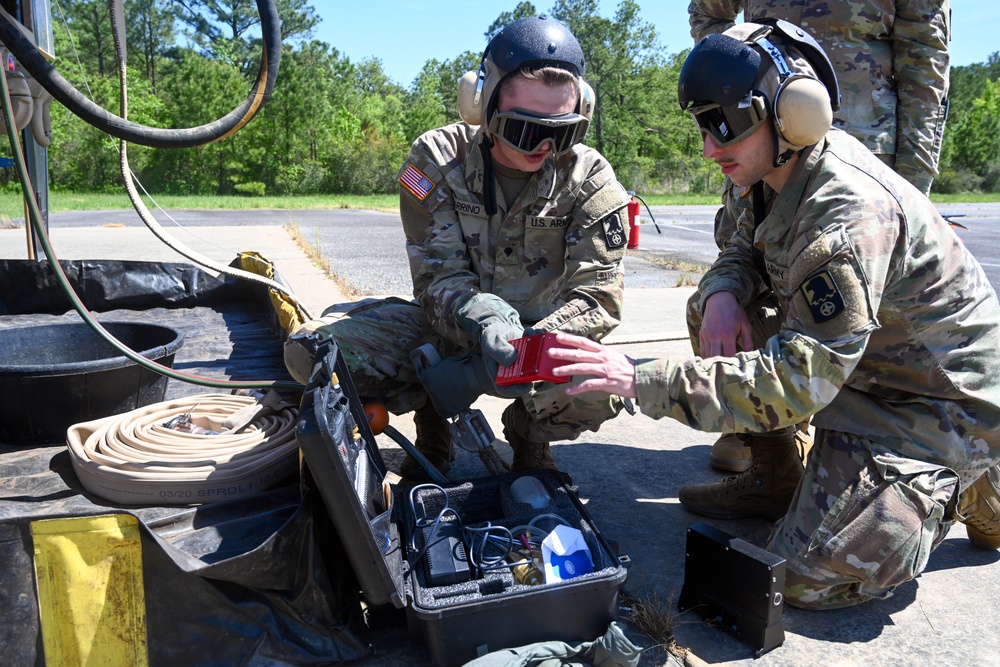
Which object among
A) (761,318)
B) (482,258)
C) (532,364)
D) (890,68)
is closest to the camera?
(532,364)

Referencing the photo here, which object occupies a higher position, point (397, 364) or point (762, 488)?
point (397, 364)

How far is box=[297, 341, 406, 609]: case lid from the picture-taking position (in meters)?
1.73

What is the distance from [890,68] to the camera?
140 inches

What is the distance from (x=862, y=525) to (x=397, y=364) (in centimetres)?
171

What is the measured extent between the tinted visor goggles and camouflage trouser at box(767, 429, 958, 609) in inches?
37.2

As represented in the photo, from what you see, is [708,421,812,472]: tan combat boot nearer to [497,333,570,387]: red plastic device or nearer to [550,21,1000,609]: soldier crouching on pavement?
[550,21,1000,609]: soldier crouching on pavement

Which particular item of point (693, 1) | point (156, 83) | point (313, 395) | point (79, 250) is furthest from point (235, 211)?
point (156, 83)

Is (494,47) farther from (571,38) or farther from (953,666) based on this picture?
(953,666)

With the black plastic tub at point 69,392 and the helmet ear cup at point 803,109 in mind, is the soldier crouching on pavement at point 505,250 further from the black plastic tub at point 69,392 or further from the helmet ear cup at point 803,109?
the helmet ear cup at point 803,109

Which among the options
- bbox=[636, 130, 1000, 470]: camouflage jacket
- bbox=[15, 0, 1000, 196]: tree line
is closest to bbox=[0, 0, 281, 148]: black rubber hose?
bbox=[636, 130, 1000, 470]: camouflage jacket

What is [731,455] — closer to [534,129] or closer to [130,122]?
[534,129]

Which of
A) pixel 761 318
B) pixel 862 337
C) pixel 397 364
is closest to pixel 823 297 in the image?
pixel 862 337


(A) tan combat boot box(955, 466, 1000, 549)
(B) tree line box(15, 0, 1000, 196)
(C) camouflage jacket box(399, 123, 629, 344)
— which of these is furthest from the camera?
(B) tree line box(15, 0, 1000, 196)

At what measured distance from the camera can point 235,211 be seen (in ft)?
72.6
